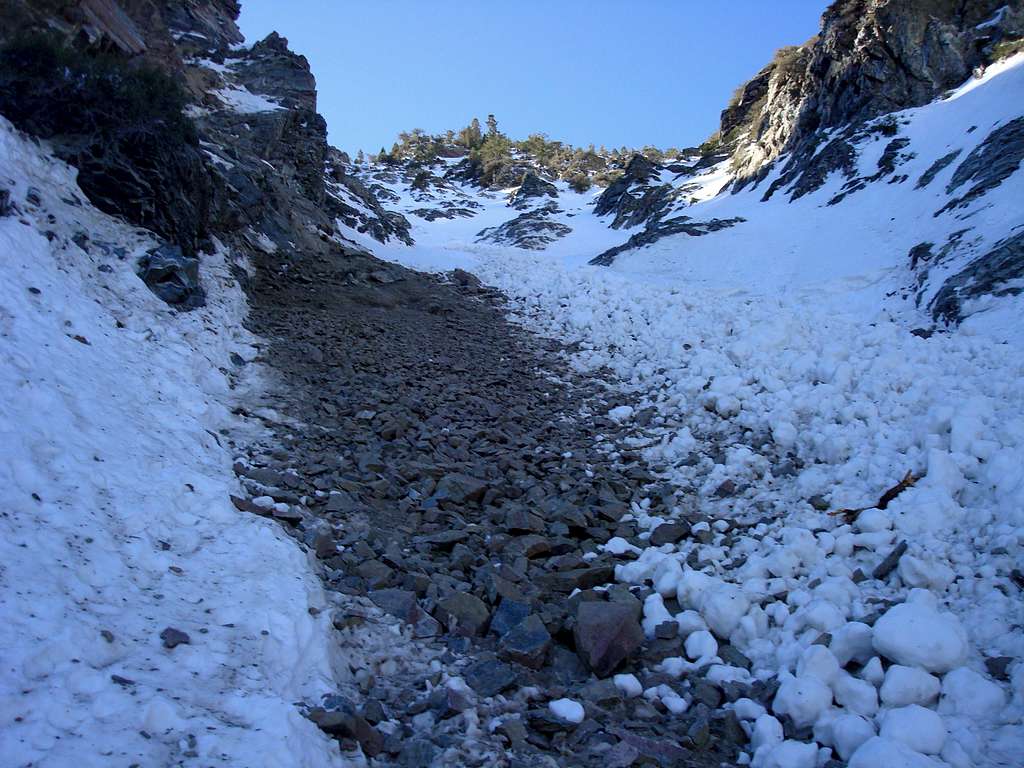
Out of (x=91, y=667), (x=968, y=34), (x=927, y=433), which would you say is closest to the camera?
(x=91, y=667)

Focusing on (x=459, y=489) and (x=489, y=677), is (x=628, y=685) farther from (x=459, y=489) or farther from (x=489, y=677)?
(x=459, y=489)

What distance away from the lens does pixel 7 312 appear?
5.55m

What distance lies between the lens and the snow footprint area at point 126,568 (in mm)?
2748

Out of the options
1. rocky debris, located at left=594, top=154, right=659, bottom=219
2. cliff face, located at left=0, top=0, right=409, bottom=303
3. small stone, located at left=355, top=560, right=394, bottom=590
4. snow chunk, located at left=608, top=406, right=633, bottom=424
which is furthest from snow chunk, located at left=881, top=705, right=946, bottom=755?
rocky debris, located at left=594, top=154, right=659, bottom=219

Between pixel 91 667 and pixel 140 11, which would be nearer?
pixel 91 667

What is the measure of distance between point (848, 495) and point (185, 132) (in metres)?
12.9

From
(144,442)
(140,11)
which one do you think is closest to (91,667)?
(144,442)

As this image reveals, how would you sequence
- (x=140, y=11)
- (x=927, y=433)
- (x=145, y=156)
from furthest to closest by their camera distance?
(x=140, y=11) < (x=145, y=156) < (x=927, y=433)

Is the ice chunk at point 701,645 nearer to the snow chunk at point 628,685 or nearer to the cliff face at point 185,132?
the snow chunk at point 628,685

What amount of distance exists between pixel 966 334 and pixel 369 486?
25.7 ft

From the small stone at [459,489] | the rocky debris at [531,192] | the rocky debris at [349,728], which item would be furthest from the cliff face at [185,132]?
the rocky debris at [531,192]

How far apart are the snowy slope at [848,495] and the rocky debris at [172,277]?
261 inches

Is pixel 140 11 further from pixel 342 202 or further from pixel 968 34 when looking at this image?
pixel 968 34

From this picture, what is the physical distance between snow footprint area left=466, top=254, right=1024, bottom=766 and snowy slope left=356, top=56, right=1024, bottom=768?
0.05ft
